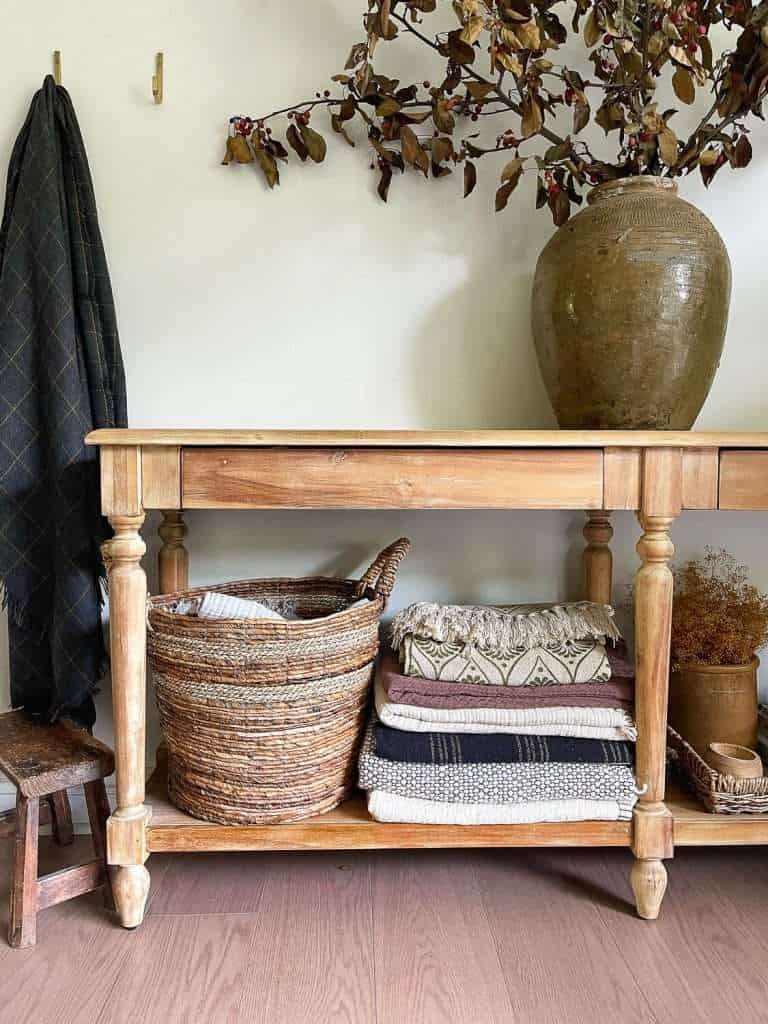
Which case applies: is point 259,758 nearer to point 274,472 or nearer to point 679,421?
point 274,472

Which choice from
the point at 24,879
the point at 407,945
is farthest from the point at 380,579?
the point at 24,879

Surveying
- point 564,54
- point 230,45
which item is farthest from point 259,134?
point 564,54

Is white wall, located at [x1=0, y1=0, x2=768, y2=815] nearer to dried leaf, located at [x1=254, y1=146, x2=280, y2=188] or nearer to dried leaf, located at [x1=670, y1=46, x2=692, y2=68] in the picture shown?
dried leaf, located at [x1=254, y1=146, x2=280, y2=188]

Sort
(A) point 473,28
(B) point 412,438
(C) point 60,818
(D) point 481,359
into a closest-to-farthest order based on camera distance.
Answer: (B) point 412,438 < (A) point 473,28 < (C) point 60,818 < (D) point 481,359

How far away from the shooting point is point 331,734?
130 cm

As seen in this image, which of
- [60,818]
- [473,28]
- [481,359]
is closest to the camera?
[473,28]

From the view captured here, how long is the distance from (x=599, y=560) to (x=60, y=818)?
1142 millimetres

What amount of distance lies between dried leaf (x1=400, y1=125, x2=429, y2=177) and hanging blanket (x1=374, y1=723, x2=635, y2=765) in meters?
1.05

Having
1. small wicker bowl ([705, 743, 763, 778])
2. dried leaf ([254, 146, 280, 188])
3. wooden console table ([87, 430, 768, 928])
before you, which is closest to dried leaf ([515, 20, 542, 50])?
dried leaf ([254, 146, 280, 188])

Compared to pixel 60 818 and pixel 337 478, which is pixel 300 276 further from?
pixel 60 818

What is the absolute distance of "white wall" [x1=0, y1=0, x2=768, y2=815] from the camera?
1.58m

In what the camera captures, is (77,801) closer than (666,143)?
No

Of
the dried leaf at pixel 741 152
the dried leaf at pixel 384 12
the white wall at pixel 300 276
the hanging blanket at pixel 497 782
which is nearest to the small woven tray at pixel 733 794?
the hanging blanket at pixel 497 782

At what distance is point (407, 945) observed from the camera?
4.03 feet
